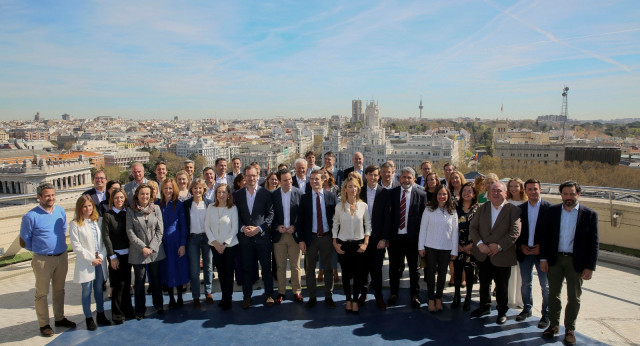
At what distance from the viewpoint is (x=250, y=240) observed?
4.34 meters

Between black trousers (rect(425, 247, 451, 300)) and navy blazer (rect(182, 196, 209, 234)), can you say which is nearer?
black trousers (rect(425, 247, 451, 300))

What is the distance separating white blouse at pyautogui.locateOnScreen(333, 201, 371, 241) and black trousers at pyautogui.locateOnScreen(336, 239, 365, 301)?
0.08 m

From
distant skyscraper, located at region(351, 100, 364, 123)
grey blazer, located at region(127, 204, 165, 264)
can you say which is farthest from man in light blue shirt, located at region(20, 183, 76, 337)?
distant skyscraper, located at region(351, 100, 364, 123)

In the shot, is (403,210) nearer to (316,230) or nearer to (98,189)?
(316,230)

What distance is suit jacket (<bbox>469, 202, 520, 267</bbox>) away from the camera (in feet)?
12.6

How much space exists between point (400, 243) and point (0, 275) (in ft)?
18.2

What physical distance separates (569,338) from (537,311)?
70 centimetres

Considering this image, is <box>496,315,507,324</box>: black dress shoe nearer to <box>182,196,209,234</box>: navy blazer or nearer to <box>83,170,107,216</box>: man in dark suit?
<box>182,196,209,234</box>: navy blazer

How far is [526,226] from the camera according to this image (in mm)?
3916

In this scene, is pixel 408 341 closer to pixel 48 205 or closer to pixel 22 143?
pixel 48 205

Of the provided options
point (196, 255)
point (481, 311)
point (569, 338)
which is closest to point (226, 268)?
point (196, 255)

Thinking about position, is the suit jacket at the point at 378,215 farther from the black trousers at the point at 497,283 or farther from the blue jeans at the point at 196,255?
the blue jeans at the point at 196,255

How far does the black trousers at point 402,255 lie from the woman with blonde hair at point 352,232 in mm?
365

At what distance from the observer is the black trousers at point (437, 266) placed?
4.10m
